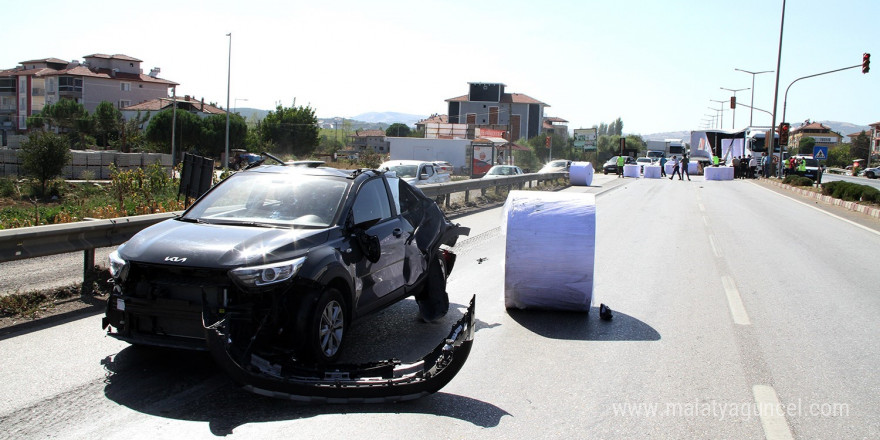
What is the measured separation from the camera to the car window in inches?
250

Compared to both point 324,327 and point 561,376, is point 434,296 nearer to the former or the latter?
point 561,376

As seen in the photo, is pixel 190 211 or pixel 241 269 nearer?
pixel 241 269

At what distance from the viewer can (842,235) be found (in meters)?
16.8

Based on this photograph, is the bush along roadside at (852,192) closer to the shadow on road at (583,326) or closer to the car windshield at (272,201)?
the shadow on road at (583,326)

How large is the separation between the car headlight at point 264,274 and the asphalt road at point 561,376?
2.64 feet

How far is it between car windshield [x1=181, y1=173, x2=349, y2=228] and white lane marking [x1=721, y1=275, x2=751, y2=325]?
14.7ft

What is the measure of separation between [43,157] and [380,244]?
25.5 metres

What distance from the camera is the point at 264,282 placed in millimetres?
4941

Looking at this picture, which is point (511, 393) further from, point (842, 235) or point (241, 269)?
point (842, 235)

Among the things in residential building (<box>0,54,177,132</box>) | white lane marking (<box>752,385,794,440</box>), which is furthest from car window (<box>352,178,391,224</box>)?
residential building (<box>0,54,177,132</box>)

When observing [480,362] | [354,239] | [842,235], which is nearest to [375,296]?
[354,239]

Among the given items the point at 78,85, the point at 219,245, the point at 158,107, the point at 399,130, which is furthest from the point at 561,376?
the point at 399,130

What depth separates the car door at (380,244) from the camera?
6.07 meters

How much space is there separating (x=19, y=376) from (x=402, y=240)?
3275 millimetres
